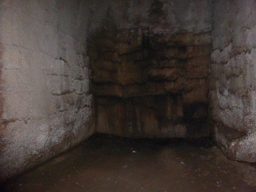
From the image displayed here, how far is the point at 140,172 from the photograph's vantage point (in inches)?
57.8

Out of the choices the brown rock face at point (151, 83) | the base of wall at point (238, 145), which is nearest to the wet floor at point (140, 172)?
the base of wall at point (238, 145)

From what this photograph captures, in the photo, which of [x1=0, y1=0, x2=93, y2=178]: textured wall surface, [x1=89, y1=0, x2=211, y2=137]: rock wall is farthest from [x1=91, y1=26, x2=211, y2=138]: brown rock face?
[x1=0, y1=0, x2=93, y2=178]: textured wall surface

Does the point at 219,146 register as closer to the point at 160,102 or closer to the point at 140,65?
the point at 160,102

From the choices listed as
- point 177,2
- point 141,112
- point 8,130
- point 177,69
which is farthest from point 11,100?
point 177,2

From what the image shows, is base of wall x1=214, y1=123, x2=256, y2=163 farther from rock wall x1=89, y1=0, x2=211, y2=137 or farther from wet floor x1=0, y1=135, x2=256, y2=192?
rock wall x1=89, y1=0, x2=211, y2=137

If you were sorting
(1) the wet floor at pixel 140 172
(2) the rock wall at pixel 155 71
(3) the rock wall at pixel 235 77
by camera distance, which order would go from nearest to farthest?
(1) the wet floor at pixel 140 172
(3) the rock wall at pixel 235 77
(2) the rock wall at pixel 155 71

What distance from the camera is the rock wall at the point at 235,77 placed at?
1.44 metres

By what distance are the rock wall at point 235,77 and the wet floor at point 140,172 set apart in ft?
0.63

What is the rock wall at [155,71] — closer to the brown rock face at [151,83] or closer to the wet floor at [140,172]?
the brown rock face at [151,83]

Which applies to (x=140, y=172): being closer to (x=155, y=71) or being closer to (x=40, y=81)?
(x=40, y=81)

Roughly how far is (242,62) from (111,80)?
154 centimetres

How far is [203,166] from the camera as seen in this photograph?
1.55 m

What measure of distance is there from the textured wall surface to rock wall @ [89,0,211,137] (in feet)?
1.24

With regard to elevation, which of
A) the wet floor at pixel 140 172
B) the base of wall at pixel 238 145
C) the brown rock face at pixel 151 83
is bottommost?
the wet floor at pixel 140 172
